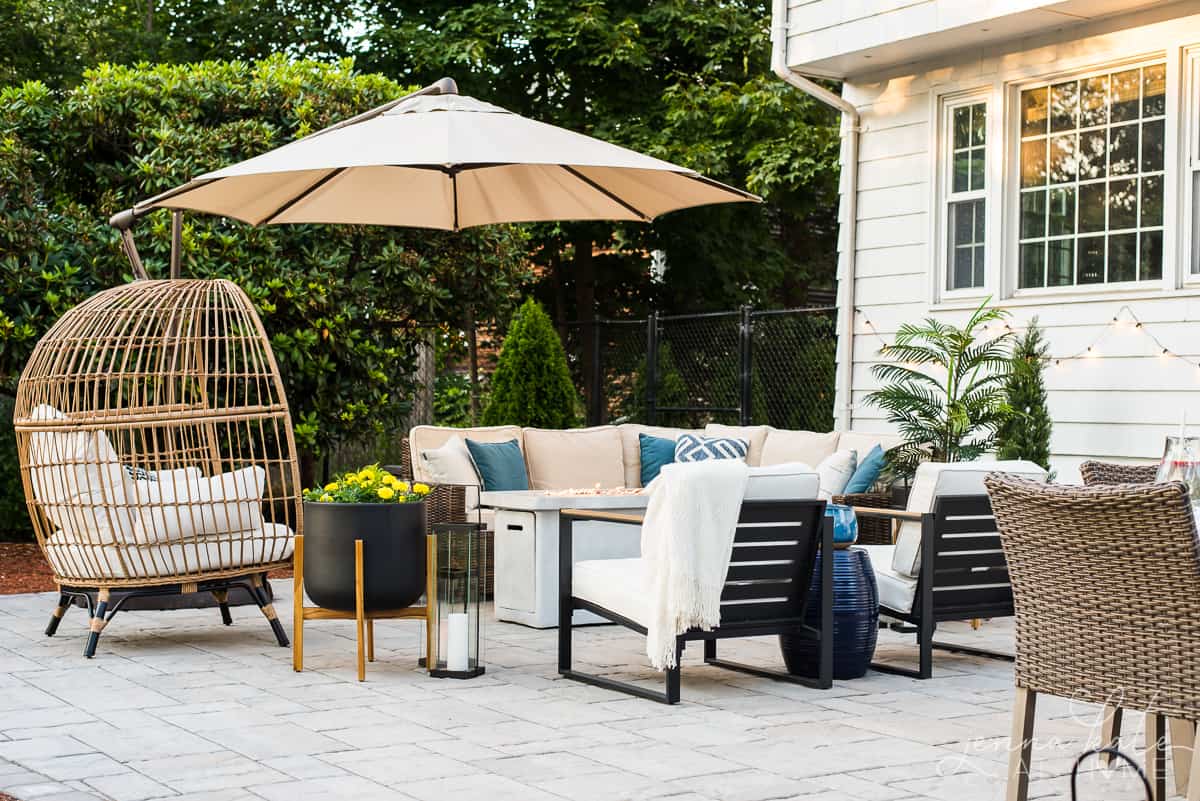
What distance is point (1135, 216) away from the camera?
816 cm

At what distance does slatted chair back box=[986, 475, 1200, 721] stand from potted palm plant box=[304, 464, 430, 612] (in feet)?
9.68

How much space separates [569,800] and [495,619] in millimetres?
3733

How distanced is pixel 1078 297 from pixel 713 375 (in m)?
5.14

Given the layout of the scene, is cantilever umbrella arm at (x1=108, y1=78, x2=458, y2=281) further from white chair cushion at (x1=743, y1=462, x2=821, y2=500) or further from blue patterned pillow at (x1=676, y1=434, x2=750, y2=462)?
blue patterned pillow at (x1=676, y1=434, x2=750, y2=462)

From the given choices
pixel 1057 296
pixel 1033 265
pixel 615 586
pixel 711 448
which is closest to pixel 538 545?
pixel 615 586

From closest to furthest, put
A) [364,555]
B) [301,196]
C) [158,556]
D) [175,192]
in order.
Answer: [364,555]
[158,556]
[175,192]
[301,196]

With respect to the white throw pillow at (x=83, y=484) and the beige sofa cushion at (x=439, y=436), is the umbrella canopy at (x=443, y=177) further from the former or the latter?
the beige sofa cushion at (x=439, y=436)

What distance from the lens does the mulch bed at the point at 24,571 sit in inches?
340

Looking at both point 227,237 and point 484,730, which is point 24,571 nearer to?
point 227,237

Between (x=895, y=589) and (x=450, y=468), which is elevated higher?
(x=450, y=468)

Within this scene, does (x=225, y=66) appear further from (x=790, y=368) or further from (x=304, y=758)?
(x=304, y=758)

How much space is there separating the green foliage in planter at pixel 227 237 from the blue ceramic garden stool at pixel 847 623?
533 centimetres

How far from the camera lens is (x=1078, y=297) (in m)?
8.35

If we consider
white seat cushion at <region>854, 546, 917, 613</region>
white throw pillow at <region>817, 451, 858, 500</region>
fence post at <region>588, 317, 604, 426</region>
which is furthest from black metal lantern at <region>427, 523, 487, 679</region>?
fence post at <region>588, 317, 604, 426</region>
